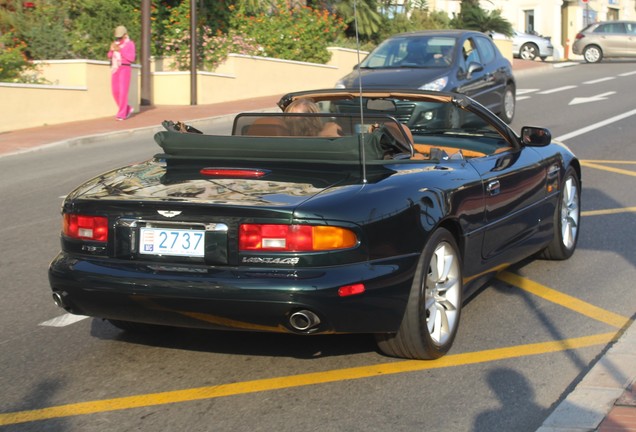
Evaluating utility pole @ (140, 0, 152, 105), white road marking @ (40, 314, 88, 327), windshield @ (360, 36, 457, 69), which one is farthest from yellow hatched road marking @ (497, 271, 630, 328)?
utility pole @ (140, 0, 152, 105)

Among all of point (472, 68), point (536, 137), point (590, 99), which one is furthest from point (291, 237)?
point (590, 99)

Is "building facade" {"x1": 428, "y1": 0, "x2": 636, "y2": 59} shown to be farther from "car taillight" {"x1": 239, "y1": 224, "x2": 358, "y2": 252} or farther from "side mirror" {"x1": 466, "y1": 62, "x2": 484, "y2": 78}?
"car taillight" {"x1": 239, "y1": 224, "x2": 358, "y2": 252}

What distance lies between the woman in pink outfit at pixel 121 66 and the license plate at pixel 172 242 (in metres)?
15.7

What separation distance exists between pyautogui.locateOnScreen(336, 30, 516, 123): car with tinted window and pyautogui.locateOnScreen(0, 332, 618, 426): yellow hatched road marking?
10188 millimetres

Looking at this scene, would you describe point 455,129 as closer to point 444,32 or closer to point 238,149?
point 238,149

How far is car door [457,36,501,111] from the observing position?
659 inches

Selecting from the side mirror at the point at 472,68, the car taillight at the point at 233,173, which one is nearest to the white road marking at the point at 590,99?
the side mirror at the point at 472,68

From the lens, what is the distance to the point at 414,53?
681 inches

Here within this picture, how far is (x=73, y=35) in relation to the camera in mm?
24016

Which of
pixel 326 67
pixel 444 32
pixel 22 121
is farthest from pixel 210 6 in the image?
pixel 444 32

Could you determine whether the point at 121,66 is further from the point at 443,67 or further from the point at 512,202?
the point at 512,202

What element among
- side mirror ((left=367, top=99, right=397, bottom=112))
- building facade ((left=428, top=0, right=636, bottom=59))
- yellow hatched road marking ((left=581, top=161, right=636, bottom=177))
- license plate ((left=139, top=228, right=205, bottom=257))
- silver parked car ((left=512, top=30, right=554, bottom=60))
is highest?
building facade ((left=428, top=0, right=636, bottom=59))

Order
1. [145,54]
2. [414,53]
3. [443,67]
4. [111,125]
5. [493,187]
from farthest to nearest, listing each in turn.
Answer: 1. [145,54]
2. [111,125]
3. [414,53]
4. [443,67]
5. [493,187]

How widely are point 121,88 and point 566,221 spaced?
14.3 meters
